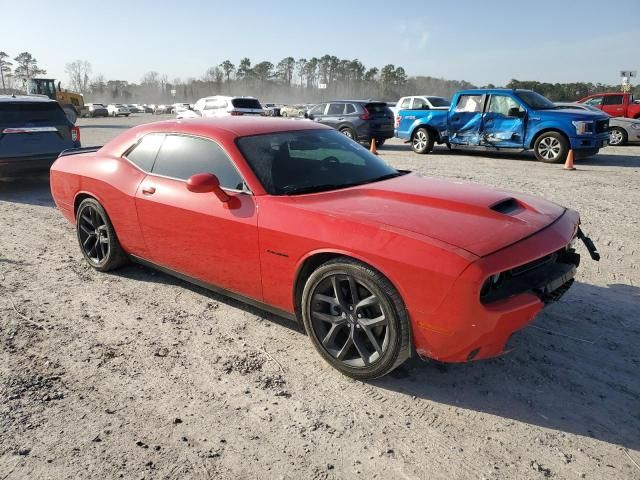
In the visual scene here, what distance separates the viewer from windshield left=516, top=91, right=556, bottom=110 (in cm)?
1210

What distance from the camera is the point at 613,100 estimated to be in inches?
722

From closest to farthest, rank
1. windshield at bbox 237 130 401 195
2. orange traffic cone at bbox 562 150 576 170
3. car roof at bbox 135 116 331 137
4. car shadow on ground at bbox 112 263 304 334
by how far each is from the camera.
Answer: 1. windshield at bbox 237 130 401 195
2. car shadow on ground at bbox 112 263 304 334
3. car roof at bbox 135 116 331 137
4. orange traffic cone at bbox 562 150 576 170

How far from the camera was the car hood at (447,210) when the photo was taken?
2.65 meters

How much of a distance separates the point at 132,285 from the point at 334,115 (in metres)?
12.6

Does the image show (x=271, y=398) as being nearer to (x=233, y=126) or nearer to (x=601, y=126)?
(x=233, y=126)

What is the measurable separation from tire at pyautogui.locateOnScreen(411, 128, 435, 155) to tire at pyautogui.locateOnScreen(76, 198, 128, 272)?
37.7 feet

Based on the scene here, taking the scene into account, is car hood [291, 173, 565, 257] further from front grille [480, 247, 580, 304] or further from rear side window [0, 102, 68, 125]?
rear side window [0, 102, 68, 125]

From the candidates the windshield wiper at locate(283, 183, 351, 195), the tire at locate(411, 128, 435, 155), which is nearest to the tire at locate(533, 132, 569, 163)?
the tire at locate(411, 128, 435, 155)

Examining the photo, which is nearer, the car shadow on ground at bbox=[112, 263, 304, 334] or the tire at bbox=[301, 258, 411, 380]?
the tire at bbox=[301, 258, 411, 380]

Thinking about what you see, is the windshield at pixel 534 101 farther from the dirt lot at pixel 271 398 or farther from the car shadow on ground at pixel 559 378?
the car shadow on ground at pixel 559 378

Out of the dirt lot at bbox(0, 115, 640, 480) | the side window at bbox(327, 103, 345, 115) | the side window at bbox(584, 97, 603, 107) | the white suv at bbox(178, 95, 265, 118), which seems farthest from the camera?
the white suv at bbox(178, 95, 265, 118)

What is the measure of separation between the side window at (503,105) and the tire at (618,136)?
5898 mm

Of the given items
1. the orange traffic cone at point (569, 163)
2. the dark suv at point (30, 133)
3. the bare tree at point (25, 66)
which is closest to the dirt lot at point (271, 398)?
the dark suv at point (30, 133)

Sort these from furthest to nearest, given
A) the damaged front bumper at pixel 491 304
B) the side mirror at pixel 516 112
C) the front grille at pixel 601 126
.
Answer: the side mirror at pixel 516 112, the front grille at pixel 601 126, the damaged front bumper at pixel 491 304
